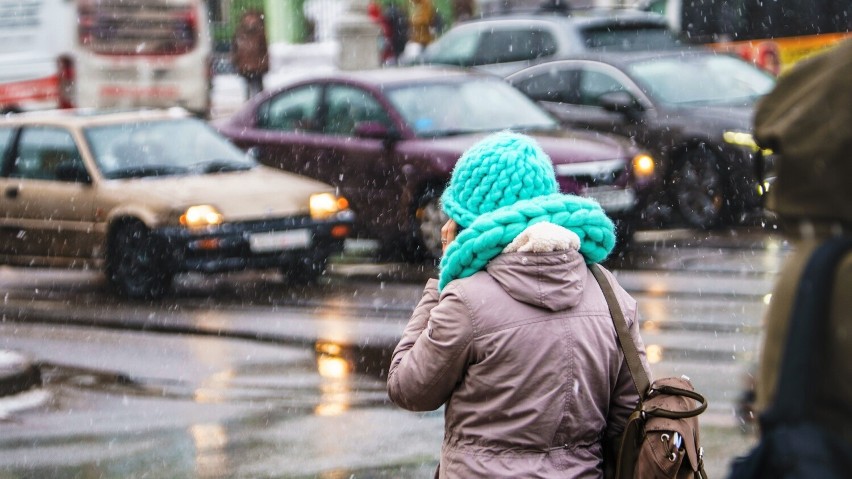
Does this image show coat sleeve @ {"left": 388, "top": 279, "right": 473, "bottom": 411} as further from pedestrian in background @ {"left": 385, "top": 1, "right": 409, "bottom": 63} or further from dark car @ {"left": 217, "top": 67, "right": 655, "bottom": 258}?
pedestrian in background @ {"left": 385, "top": 1, "right": 409, "bottom": 63}

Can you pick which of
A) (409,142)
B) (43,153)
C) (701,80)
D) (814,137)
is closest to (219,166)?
(43,153)

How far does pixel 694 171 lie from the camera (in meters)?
13.0

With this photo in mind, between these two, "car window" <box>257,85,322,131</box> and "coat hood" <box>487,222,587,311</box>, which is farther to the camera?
"car window" <box>257,85,322,131</box>

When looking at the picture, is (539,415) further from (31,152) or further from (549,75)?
(549,75)

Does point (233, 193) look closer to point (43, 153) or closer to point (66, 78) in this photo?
point (43, 153)

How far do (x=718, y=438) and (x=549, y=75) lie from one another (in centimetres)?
861

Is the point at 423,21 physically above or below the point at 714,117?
below

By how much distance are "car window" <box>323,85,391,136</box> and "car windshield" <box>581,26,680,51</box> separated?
431cm

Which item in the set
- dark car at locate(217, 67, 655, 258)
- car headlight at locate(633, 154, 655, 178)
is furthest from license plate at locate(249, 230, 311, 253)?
car headlight at locate(633, 154, 655, 178)

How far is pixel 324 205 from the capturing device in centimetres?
1115

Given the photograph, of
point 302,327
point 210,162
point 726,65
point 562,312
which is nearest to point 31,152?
point 210,162

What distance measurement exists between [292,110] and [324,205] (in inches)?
86.3

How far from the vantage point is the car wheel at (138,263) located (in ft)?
34.8

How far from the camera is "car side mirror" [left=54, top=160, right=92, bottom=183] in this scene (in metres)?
11.1
